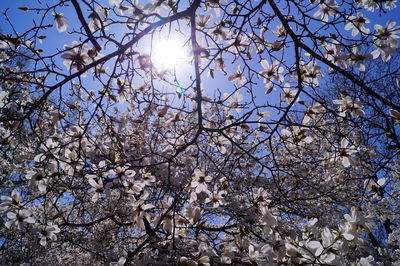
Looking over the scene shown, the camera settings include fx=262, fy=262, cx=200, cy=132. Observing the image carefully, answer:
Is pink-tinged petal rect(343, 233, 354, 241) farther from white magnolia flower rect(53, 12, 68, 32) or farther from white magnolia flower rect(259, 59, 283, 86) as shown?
white magnolia flower rect(53, 12, 68, 32)

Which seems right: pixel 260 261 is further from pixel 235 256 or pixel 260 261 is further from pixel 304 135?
pixel 304 135

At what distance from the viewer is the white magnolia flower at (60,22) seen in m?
2.18

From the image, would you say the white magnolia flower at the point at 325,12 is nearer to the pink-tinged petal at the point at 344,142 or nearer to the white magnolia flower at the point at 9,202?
the pink-tinged petal at the point at 344,142

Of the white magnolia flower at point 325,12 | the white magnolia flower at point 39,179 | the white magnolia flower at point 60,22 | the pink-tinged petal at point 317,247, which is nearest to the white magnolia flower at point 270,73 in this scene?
the white magnolia flower at point 325,12

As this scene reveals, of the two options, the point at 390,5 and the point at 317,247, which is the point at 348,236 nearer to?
the point at 317,247

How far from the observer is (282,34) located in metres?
2.73

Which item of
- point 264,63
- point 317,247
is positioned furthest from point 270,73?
point 317,247

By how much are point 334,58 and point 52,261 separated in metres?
7.63

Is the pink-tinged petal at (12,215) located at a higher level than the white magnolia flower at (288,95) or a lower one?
lower

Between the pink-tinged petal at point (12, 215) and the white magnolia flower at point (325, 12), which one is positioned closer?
the pink-tinged petal at point (12, 215)

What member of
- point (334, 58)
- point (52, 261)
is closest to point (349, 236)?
point (334, 58)

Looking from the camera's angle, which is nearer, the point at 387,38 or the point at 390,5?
the point at 387,38

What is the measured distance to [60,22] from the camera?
2191mm

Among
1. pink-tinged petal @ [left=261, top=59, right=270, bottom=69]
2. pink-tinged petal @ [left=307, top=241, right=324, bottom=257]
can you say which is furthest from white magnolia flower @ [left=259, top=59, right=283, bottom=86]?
pink-tinged petal @ [left=307, top=241, right=324, bottom=257]
